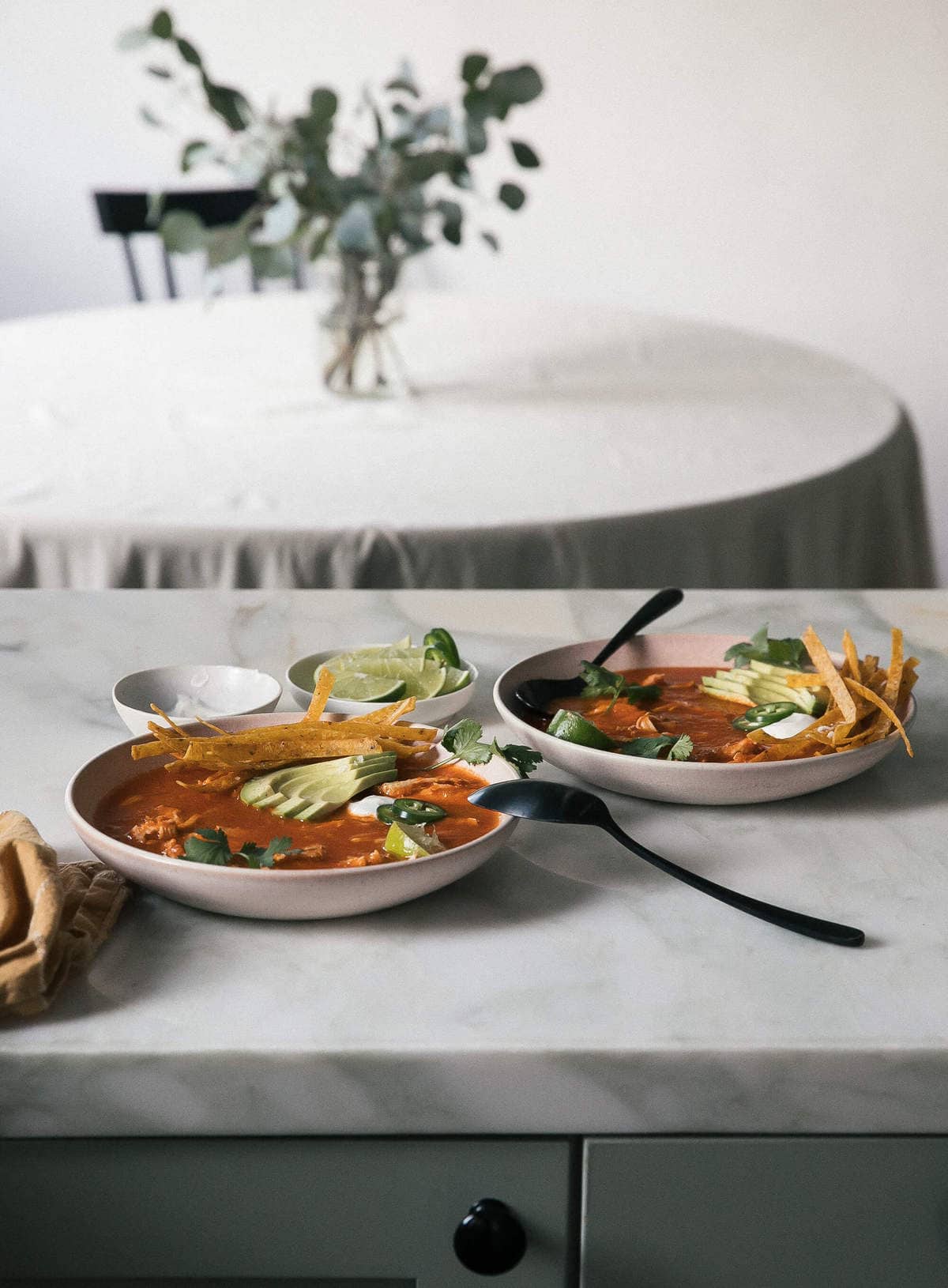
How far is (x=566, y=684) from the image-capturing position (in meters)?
0.90

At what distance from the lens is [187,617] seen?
117 centimetres

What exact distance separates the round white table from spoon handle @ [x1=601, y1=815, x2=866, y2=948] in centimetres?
83

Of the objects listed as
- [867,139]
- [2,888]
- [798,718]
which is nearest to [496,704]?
[798,718]

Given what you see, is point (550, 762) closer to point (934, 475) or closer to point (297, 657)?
point (297, 657)

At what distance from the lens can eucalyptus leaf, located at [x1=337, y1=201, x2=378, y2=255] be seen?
186 cm

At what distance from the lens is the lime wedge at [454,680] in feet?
2.95

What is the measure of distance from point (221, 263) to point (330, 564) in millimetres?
666

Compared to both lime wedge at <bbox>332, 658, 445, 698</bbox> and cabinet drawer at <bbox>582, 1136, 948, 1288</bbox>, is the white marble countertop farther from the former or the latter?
lime wedge at <bbox>332, 658, 445, 698</bbox>

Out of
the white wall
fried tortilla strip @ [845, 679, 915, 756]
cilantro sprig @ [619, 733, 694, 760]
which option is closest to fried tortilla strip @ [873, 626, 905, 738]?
fried tortilla strip @ [845, 679, 915, 756]

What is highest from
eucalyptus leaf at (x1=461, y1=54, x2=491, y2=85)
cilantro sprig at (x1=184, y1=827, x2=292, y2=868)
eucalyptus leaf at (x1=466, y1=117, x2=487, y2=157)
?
eucalyptus leaf at (x1=461, y1=54, x2=491, y2=85)

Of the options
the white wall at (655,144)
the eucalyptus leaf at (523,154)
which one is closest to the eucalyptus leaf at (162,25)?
the eucalyptus leaf at (523,154)

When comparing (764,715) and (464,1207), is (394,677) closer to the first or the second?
(764,715)

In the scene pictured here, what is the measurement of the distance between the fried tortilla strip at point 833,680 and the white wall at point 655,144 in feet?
12.0

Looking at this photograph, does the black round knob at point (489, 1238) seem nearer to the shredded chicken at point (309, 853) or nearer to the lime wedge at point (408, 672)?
the shredded chicken at point (309, 853)
